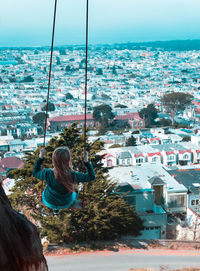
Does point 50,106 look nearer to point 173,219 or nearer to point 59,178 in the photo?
point 173,219

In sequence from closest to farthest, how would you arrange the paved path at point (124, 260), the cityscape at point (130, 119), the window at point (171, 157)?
1. the paved path at point (124, 260)
2. the cityscape at point (130, 119)
3. the window at point (171, 157)

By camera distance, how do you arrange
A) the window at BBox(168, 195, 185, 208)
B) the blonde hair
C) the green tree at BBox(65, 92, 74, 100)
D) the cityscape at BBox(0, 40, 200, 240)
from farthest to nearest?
the green tree at BBox(65, 92, 74, 100)
the window at BBox(168, 195, 185, 208)
the cityscape at BBox(0, 40, 200, 240)
the blonde hair

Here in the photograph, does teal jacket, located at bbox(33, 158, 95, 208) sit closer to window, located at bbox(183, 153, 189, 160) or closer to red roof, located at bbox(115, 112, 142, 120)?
window, located at bbox(183, 153, 189, 160)

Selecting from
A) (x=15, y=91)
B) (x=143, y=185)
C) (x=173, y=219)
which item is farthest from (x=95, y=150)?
(x=15, y=91)

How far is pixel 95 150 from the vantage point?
24.4 feet

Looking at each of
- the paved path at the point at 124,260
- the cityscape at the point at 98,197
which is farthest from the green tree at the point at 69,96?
the paved path at the point at 124,260

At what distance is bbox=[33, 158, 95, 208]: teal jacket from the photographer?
2.24 metres

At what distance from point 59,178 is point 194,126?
37121 mm

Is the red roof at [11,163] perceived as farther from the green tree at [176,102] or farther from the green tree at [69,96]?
the green tree at [69,96]

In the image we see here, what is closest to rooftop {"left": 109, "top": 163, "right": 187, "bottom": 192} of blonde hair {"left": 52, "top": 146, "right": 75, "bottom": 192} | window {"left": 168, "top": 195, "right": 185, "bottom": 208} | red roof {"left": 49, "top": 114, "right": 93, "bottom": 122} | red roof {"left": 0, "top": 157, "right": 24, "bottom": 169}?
window {"left": 168, "top": 195, "right": 185, "bottom": 208}

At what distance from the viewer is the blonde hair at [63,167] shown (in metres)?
2.04

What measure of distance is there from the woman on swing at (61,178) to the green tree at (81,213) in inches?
162

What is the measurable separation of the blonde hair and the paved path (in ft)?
13.5

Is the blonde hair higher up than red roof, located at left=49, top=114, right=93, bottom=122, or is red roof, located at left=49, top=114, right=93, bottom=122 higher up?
the blonde hair
